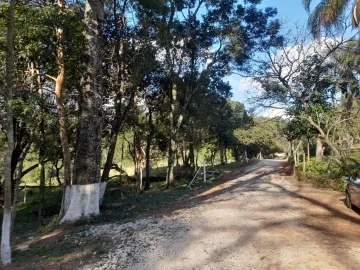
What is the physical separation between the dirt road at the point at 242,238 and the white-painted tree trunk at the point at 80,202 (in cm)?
121

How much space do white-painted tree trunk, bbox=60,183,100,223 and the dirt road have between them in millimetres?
1206

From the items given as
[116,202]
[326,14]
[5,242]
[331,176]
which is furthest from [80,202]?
[326,14]

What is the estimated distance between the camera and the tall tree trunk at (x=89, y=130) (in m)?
8.46

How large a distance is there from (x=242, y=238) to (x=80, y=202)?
489cm

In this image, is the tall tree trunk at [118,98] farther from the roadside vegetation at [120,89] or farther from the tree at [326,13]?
the tree at [326,13]

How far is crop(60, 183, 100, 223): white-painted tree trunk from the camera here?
834cm

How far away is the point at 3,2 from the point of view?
8219mm

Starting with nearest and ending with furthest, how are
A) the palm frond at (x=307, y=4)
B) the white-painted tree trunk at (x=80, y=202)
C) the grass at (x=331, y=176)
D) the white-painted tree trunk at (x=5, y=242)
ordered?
the white-painted tree trunk at (x=5, y=242) < the white-painted tree trunk at (x=80, y=202) < the grass at (x=331, y=176) < the palm frond at (x=307, y=4)

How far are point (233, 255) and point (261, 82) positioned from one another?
14.7m

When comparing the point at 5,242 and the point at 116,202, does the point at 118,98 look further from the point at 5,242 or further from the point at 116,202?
the point at 5,242

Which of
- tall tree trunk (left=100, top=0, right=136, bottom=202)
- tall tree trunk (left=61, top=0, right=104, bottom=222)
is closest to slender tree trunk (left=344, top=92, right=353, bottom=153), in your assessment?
tall tree trunk (left=100, top=0, right=136, bottom=202)

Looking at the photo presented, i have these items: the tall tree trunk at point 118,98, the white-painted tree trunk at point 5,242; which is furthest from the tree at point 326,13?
the white-painted tree trunk at point 5,242

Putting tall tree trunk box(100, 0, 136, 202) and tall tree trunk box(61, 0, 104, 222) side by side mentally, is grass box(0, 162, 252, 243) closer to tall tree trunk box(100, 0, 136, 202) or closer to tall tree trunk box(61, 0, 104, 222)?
tall tree trunk box(61, 0, 104, 222)

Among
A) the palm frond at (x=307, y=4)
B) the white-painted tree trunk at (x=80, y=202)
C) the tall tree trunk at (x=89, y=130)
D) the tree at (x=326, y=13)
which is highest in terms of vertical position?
the palm frond at (x=307, y=4)
